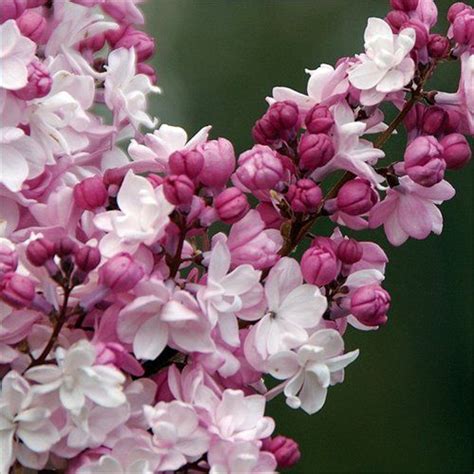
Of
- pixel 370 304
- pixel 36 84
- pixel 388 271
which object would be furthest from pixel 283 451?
pixel 388 271

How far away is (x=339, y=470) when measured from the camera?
90.7 inches

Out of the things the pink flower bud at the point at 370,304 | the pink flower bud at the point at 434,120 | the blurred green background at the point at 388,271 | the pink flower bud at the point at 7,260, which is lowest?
the blurred green background at the point at 388,271

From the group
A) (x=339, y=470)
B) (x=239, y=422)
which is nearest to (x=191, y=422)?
(x=239, y=422)

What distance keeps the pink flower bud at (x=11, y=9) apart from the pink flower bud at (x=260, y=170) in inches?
4.7

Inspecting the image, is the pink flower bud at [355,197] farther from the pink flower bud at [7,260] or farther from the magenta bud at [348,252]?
the pink flower bud at [7,260]

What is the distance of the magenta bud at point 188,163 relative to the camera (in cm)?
54

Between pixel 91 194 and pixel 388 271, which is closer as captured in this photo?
pixel 91 194

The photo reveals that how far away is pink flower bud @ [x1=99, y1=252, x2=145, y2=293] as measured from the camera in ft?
1.68

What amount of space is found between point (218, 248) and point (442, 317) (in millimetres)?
2099

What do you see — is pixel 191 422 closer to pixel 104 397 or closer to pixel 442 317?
pixel 104 397

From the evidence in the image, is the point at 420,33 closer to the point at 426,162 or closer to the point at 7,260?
the point at 426,162

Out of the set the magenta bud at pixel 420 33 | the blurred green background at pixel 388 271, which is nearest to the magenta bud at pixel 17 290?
the magenta bud at pixel 420 33

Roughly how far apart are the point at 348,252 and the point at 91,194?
118 millimetres

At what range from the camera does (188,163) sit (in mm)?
542
